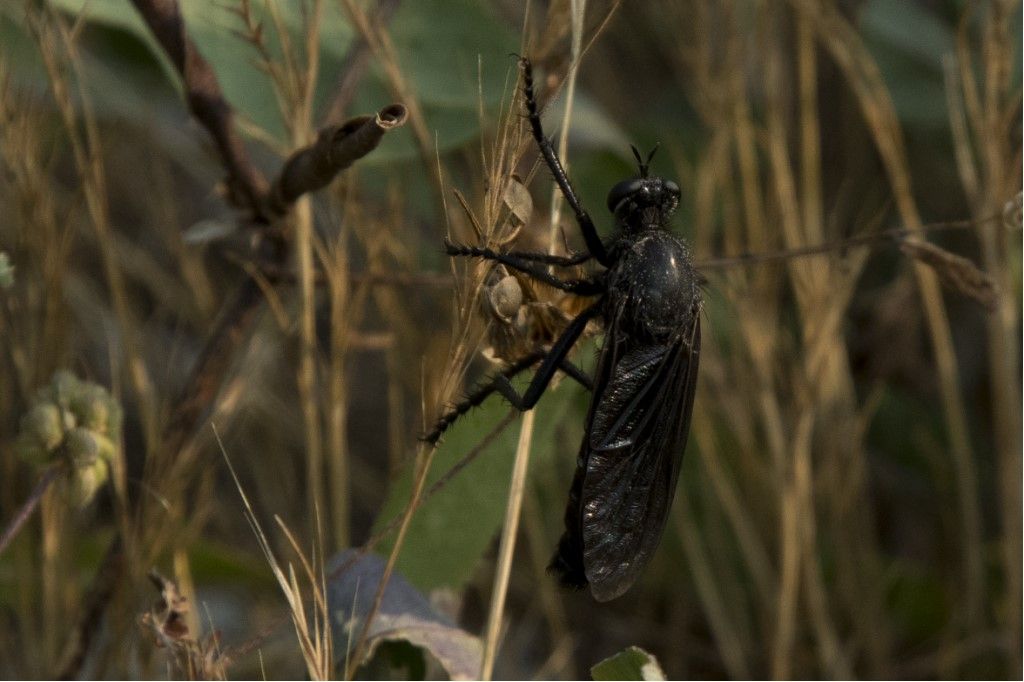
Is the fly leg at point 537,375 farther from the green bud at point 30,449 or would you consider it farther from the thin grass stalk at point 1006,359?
the thin grass stalk at point 1006,359

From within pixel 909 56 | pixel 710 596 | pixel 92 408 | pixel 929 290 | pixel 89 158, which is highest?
pixel 909 56

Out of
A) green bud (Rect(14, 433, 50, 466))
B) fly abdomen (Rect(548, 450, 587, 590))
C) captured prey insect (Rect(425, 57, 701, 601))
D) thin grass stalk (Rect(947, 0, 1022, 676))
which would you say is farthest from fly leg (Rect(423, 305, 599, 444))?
thin grass stalk (Rect(947, 0, 1022, 676))

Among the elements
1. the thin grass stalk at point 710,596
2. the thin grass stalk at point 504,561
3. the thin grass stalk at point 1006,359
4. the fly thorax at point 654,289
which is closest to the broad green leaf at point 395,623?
the thin grass stalk at point 504,561

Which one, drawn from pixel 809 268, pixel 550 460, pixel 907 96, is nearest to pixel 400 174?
pixel 550 460

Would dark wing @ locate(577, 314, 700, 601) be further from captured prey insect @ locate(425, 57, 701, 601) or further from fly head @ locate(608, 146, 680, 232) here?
fly head @ locate(608, 146, 680, 232)

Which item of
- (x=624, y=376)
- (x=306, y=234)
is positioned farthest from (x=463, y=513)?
(x=306, y=234)

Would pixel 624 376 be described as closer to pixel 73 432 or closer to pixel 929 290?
pixel 73 432

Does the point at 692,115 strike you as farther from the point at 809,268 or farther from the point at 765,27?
the point at 809,268
